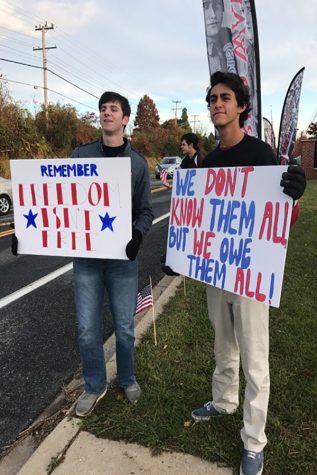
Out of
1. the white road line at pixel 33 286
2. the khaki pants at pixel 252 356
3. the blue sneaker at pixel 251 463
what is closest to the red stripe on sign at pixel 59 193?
the khaki pants at pixel 252 356

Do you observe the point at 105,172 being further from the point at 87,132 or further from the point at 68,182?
the point at 87,132

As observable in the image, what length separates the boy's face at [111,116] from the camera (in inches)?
105

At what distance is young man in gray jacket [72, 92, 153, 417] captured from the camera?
9.14 feet

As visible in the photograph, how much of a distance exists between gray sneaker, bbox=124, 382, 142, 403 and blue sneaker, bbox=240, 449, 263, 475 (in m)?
0.91

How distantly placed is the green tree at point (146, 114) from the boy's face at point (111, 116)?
258 ft

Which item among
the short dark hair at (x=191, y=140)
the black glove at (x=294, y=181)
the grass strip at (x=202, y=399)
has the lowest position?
the grass strip at (x=202, y=399)

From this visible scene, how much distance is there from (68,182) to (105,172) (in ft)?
0.92

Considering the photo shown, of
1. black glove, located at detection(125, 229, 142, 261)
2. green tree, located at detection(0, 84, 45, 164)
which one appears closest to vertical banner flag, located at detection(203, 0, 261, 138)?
black glove, located at detection(125, 229, 142, 261)

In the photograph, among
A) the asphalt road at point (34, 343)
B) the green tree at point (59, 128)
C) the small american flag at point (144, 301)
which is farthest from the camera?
the green tree at point (59, 128)

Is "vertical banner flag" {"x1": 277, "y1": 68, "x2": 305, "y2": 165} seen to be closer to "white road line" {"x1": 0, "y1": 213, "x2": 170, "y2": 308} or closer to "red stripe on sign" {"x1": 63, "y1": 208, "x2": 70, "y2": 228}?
"white road line" {"x1": 0, "y1": 213, "x2": 170, "y2": 308}

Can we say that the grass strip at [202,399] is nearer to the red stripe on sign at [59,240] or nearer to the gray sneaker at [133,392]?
the gray sneaker at [133,392]

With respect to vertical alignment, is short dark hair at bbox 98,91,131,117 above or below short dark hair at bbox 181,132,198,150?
above

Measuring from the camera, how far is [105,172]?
8.95ft

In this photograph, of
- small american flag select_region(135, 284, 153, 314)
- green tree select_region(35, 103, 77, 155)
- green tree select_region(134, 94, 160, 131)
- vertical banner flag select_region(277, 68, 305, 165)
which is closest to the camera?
small american flag select_region(135, 284, 153, 314)
